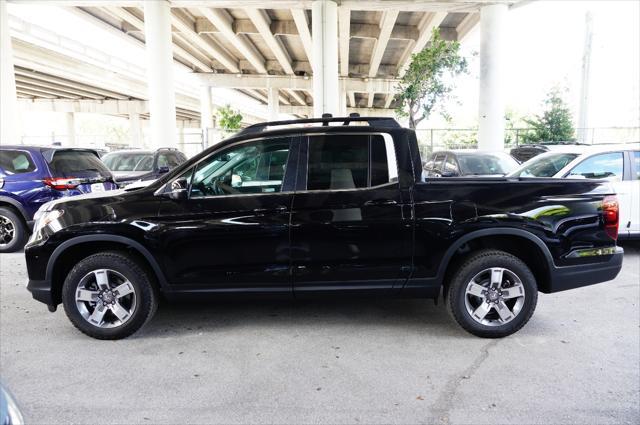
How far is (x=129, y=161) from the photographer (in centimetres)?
1232

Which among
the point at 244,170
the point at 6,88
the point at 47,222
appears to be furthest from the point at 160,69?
the point at 244,170

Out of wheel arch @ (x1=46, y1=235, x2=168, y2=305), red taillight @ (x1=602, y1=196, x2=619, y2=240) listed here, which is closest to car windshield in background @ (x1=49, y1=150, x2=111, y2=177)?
wheel arch @ (x1=46, y1=235, x2=168, y2=305)

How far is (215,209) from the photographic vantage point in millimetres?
4199

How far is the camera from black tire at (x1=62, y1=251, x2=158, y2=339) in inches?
167

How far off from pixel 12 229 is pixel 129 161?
4592 millimetres

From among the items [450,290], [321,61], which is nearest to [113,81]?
[321,61]

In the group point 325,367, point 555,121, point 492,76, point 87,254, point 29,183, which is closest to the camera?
point 325,367

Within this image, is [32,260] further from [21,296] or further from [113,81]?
[113,81]

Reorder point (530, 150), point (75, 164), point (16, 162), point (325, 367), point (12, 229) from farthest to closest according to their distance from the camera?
point (530, 150) < point (75, 164) < point (12, 229) < point (16, 162) < point (325, 367)

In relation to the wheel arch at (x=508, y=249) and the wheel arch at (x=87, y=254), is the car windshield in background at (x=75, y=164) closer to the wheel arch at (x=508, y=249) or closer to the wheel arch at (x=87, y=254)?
the wheel arch at (x=87, y=254)

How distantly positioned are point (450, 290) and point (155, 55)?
17589 millimetres

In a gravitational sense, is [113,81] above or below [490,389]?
above

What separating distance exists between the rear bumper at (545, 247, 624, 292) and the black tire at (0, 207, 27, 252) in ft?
26.5

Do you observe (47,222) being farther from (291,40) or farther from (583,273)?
(291,40)
